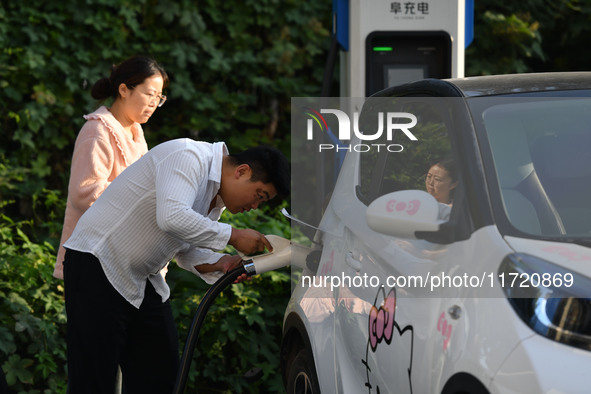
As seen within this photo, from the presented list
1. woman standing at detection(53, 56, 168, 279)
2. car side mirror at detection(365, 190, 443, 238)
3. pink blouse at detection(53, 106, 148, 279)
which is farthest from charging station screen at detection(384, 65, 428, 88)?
car side mirror at detection(365, 190, 443, 238)

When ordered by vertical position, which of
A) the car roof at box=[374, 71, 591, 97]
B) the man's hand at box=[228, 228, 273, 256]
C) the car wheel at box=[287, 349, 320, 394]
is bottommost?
the car wheel at box=[287, 349, 320, 394]

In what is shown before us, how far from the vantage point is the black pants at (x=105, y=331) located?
3.50 meters

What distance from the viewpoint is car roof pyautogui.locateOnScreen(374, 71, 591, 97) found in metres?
2.71

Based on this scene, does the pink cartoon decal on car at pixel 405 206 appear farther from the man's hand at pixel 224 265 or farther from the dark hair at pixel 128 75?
the dark hair at pixel 128 75

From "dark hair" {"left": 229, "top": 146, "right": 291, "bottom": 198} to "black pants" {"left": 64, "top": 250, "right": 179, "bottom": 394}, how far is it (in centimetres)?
71

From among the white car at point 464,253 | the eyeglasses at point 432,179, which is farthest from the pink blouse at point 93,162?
the eyeglasses at point 432,179

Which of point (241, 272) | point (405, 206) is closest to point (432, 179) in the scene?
point (405, 206)

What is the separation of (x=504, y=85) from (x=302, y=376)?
142 cm

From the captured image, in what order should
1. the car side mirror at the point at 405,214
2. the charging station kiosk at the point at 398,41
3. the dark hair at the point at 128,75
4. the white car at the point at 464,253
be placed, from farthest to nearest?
the charging station kiosk at the point at 398,41 → the dark hair at the point at 128,75 → the car side mirror at the point at 405,214 → the white car at the point at 464,253

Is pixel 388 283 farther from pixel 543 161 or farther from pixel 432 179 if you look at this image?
pixel 543 161

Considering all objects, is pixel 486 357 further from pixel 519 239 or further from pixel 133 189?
pixel 133 189

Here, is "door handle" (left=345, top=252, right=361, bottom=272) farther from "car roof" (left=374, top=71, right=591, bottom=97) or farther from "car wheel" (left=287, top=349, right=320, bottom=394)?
"car roof" (left=374, top=71, right=591, bottom=97)

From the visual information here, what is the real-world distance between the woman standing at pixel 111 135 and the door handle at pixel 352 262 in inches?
57.9

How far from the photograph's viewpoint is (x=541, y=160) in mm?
2646
